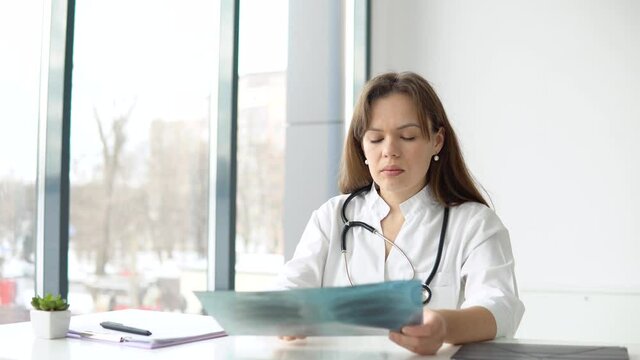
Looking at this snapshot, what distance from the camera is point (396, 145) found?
1.79 m

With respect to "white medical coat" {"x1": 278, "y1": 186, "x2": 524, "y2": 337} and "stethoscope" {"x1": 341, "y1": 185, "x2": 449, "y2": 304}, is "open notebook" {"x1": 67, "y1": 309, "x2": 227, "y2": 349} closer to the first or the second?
"white medical coat" {"x1": 278, "y1": 186, "x2": 524, "y2": 337}

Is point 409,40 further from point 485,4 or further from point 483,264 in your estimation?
point 483,264

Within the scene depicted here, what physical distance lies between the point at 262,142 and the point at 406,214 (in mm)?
2625

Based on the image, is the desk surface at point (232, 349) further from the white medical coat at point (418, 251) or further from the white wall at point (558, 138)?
the white wall at point (558, 138)

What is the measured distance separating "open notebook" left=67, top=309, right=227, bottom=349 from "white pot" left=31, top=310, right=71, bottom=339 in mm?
27

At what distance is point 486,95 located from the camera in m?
3.79

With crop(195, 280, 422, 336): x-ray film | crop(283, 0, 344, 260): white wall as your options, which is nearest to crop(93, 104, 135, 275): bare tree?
crop(283, 0, 344, 260): white wall

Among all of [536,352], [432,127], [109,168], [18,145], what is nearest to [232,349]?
[536,352]

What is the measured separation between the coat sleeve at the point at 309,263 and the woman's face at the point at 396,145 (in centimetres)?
23

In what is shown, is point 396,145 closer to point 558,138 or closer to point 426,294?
point 426,294

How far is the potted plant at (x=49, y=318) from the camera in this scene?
1.45m

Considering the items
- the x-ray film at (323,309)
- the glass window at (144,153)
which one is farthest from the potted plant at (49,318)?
the glass window at (144,153)

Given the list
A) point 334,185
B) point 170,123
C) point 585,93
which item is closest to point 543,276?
point 585,93

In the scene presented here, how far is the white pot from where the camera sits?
1452 mm
